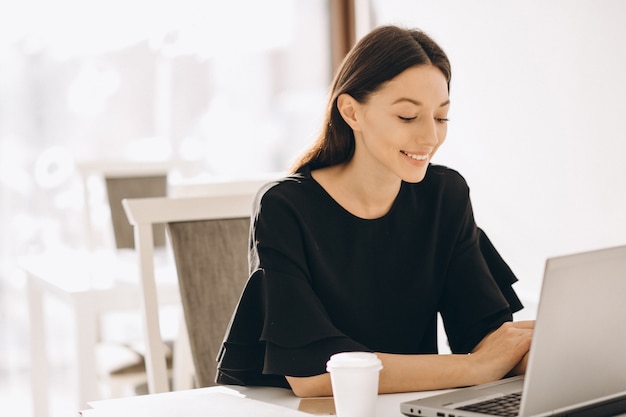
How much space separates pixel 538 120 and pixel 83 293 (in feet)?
4.88

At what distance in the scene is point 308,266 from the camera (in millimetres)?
1598

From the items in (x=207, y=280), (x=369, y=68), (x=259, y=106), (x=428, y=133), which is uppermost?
(x=259, y=106)

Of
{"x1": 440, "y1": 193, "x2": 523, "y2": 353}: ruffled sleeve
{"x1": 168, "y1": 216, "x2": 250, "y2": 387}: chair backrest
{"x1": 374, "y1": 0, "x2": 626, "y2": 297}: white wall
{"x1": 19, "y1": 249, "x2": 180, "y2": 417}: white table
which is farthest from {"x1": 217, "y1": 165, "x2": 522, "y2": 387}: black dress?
{"x1": 374, "y1": 0, "x2": 626, "y2": 297}: white wall

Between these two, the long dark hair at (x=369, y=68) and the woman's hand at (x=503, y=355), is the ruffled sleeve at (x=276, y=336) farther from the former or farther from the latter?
the long dark hair at (x=369, y=68)

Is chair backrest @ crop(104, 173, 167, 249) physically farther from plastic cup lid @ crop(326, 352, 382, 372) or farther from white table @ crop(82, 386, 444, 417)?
plastic cup lid @ crop(326, 352, 382, 372)

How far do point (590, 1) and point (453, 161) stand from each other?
940mm

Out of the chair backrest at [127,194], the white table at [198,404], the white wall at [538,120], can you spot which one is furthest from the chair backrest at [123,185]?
the white table at [198,404]

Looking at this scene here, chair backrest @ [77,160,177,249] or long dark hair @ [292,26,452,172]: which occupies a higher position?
long dark hair @ [292,26,452,172]

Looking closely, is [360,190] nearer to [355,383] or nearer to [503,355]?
[503,355]

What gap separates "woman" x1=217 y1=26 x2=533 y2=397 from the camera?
151cm

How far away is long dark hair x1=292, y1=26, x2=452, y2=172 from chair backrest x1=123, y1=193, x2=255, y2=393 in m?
0.33

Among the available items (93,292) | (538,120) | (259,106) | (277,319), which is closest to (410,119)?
(277,319)

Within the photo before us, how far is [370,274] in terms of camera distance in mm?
1640

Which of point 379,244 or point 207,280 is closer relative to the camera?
point 379,244
